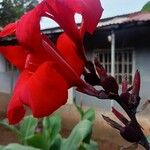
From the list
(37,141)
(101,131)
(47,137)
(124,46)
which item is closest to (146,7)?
(37,141)

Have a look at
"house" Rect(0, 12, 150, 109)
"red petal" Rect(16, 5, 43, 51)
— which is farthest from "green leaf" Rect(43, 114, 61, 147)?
"house" Rect(0, 12, 150, 109)

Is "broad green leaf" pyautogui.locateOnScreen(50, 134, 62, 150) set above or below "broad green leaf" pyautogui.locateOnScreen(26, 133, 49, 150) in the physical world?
below

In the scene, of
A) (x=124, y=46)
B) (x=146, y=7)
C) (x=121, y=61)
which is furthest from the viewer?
(x=121, y=61)

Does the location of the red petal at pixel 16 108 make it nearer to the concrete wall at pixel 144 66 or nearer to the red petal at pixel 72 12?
the red petal at pixel 72 12

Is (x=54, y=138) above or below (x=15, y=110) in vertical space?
below

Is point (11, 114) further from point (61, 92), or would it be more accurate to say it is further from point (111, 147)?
point (111, 147)

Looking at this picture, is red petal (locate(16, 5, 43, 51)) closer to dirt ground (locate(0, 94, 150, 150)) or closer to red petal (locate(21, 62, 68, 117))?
red petal (locate(21, 62, 68, 117))

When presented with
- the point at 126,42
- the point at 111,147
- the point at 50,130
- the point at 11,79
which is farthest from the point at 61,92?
the point at 11,79

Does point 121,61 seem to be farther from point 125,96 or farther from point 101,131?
point 125,96

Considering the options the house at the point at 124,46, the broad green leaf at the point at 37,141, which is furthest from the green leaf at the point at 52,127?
the house at the point at 124,46
